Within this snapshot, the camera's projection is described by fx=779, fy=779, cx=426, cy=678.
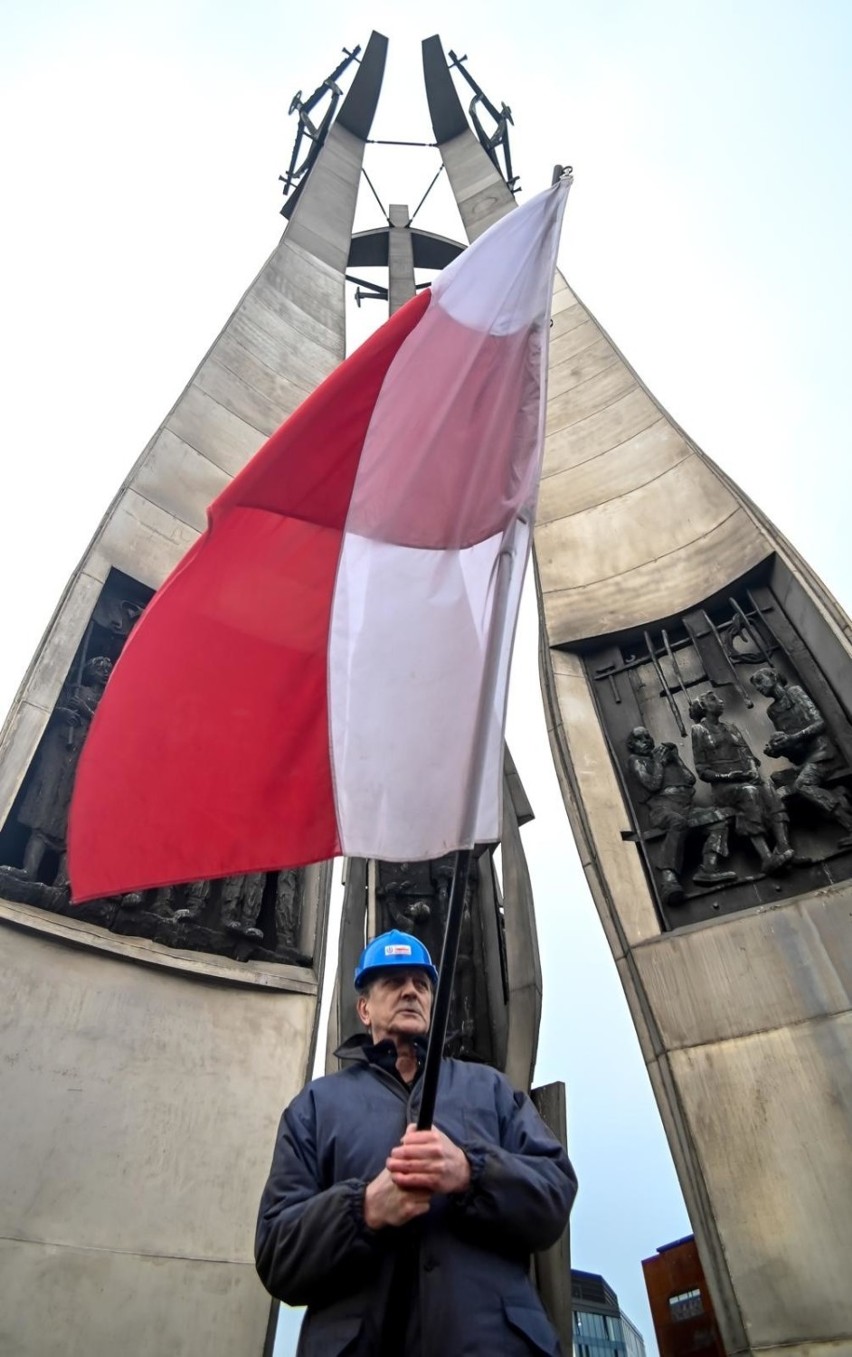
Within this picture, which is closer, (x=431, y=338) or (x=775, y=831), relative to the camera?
(x=431, y=338)

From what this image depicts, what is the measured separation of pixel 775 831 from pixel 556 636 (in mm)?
2989

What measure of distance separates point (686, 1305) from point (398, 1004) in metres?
21.4

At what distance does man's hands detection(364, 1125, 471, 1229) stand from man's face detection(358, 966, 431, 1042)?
0.54 metres

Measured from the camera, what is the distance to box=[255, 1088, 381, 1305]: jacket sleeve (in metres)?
1.52

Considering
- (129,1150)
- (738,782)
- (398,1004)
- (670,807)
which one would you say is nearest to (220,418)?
(670,807)

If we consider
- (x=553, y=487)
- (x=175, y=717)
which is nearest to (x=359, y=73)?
(x=553, y=487)

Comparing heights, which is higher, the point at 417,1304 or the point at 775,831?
the point at 775,831

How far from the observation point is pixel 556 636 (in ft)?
25.7

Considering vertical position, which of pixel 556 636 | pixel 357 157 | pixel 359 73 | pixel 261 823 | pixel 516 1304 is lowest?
pixel 516 1304

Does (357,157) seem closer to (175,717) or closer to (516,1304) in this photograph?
(175,717)

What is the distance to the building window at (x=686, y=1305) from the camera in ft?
55.7

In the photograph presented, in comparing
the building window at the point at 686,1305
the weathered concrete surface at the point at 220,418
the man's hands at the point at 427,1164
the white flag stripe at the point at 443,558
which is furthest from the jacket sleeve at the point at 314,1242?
the building window at the point at 686,1305

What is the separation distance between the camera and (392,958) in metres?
2.19

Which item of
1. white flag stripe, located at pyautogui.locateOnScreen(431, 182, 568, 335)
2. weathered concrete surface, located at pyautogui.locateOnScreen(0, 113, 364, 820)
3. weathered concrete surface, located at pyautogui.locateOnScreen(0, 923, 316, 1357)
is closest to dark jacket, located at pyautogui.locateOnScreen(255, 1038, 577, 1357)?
white flag stripe, located at pyautogui.locateOnScreen(431, 182, 568, 335)
